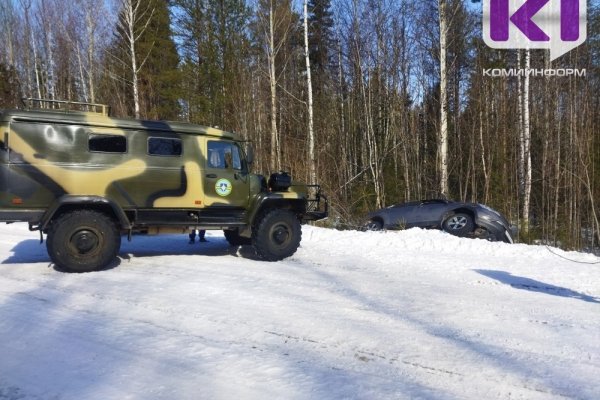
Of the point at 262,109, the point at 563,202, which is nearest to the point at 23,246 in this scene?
the point at 262,109

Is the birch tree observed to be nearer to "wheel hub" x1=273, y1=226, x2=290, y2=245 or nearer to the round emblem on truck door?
the round emblem on truck door

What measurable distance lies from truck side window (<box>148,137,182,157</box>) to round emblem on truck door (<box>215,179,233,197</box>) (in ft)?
2.79

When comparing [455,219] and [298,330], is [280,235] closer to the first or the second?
[298,330]

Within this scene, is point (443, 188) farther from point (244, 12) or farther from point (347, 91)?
point (244, 12)

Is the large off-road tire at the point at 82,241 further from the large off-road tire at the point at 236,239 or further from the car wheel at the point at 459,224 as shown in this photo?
the car wheel at the point at 459,224

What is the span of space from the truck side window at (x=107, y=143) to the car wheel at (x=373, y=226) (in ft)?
25.1

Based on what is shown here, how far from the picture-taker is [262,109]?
2227 centimetres

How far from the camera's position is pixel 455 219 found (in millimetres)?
11445

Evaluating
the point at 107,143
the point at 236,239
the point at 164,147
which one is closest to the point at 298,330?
the point at 164,147

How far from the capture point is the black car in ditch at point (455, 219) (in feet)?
36.5

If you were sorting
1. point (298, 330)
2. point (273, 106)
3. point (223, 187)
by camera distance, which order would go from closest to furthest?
point (298, 330), point (223, 187), point (273, 106)

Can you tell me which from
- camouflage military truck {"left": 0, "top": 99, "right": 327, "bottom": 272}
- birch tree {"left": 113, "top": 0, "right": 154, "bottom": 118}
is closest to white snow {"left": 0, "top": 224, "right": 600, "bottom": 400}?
camouflage military truck {"left": 0, "top": 99, "right": 327, "bottom": 272}

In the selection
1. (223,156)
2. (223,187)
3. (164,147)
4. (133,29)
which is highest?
(133,29)

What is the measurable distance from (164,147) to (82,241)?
6.40ft
